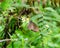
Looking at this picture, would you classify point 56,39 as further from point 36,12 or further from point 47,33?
point 36,12

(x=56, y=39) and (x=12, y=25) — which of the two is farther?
(x=56, y=39)

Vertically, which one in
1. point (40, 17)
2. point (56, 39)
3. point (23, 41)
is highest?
point (40, 17)

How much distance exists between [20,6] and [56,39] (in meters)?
Answer: 0.45

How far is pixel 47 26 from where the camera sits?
1.56m

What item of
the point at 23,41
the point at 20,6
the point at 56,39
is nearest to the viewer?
the point at 23,41

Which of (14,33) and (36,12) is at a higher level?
(36,12)

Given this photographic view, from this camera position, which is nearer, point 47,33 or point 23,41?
point 23,41

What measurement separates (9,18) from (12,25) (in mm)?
52

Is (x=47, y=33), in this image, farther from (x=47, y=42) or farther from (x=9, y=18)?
(x=9, y=18)

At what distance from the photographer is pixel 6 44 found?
161 centimetres

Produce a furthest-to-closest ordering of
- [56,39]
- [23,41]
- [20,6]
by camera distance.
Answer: [56,39], [20,6], [23,41]

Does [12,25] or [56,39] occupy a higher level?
[12,25]

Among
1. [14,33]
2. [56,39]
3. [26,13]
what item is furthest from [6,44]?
[56,39]

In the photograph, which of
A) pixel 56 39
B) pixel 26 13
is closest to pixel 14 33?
pixel 26 13
